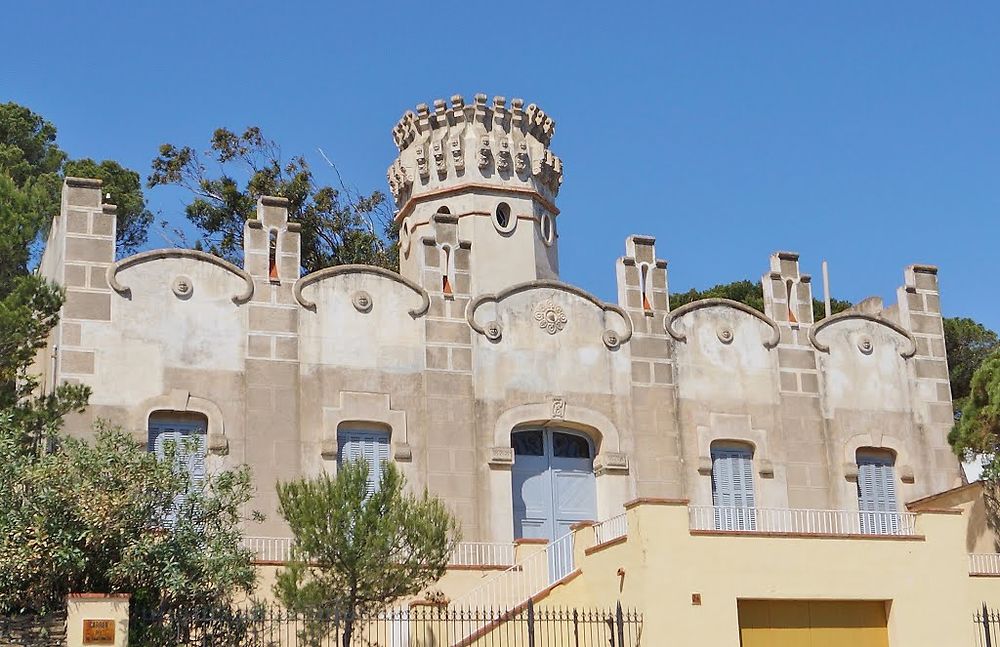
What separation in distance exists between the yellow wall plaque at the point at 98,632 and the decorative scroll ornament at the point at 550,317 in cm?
1206

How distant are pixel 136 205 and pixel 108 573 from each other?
85.2 ft

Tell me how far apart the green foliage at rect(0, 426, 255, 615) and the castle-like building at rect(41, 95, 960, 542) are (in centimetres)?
578

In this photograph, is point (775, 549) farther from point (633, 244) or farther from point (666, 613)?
point (633, 244)

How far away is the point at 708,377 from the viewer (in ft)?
96.2

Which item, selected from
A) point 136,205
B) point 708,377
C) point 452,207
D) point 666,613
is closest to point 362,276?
point 452,207

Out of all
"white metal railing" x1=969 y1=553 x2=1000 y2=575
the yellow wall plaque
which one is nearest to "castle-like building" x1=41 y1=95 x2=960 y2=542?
"white metal railing" x1=969 y1=553 x2=1000 y2=575

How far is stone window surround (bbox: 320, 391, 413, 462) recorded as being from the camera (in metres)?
26.7

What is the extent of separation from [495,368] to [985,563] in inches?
367

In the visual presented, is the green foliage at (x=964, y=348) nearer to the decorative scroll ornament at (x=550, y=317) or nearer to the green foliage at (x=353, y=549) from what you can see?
the decorative scroll ornament at (x=550, y=317)

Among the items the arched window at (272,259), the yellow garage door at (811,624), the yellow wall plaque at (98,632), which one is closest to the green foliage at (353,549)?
the yellow wall plaque at (98,632)

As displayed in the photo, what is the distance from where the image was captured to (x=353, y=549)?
20.5 metres

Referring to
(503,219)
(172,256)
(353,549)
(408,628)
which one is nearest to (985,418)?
(503,219)

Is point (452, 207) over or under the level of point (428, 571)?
over

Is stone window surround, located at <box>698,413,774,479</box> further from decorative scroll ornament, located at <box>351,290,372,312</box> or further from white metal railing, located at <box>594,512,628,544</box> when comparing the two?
decorative scroll ornament, located at <box>351,290,372,312</box>
